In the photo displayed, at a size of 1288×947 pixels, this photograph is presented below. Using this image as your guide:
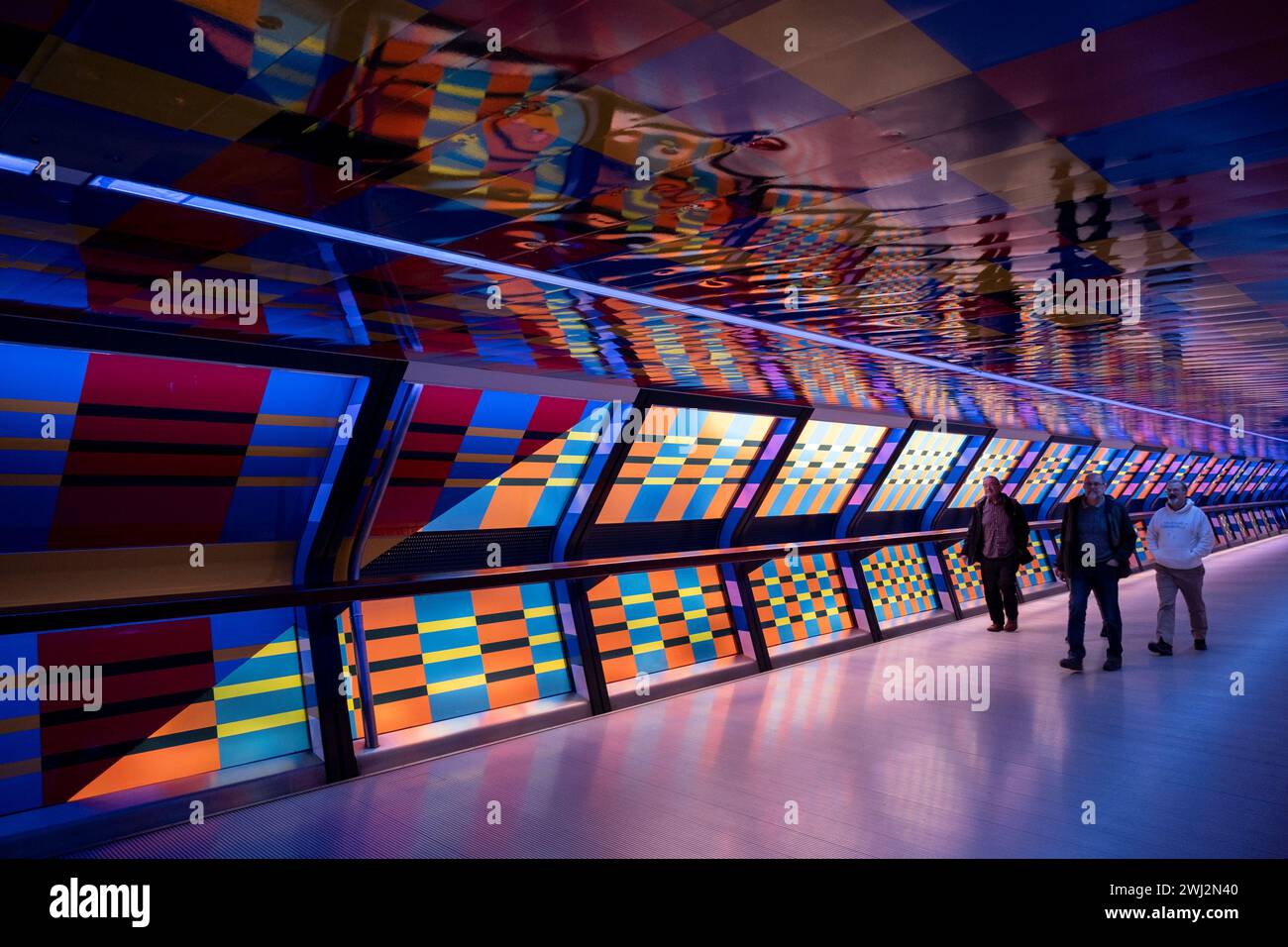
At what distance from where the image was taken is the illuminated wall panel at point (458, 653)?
5762 mm

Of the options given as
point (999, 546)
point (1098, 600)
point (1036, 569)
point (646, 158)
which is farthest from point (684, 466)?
point (1036, 569)

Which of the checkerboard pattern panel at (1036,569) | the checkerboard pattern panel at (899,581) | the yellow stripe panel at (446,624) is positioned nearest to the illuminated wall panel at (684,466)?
the yellow stripe panel at (446,624)

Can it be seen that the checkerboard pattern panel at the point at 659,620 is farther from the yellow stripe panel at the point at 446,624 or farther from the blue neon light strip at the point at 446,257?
the blue neon light strip at the point at 446,257

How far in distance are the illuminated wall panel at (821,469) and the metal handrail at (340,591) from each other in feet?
2.97

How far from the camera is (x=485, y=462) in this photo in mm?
6258

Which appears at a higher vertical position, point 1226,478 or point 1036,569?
point 1226,478

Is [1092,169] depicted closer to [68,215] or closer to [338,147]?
[338,147]

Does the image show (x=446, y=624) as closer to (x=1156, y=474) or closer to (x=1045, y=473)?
(x=1045, y=473)

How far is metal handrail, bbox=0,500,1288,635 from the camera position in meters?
4.02

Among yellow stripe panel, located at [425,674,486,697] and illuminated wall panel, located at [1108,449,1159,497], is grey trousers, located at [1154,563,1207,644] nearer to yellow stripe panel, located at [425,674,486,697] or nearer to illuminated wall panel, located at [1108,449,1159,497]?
yellow stripe panel, located at [425,674,486,697]

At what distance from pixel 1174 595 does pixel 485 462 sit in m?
6.19

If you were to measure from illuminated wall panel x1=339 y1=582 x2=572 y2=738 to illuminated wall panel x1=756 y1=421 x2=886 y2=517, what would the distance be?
2.94m

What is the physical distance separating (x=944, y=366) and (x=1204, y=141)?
4.09 meters
